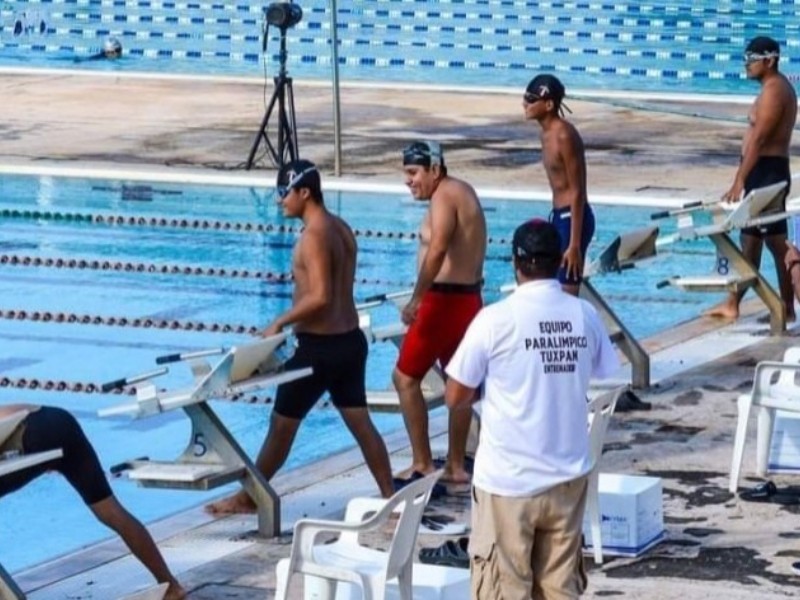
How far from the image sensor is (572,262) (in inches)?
382

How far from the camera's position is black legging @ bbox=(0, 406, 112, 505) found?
6699 millimetres

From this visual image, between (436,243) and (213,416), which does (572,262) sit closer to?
(436,243)

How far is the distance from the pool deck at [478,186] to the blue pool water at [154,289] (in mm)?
544

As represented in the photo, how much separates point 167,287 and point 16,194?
385cm

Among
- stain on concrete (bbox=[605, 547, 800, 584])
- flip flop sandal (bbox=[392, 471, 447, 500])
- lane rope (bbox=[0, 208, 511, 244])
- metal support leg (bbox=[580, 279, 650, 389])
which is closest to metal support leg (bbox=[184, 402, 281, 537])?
flip flop sandal (bbox=[392, 471, 447, 500])

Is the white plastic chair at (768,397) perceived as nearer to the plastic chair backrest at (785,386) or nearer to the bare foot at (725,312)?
the plastic chair backrest at (785,386)

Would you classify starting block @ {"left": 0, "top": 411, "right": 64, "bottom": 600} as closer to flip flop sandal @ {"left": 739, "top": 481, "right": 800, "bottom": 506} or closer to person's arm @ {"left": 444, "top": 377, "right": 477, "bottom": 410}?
person's arm @ {"left": 444, "top": 377, "right": 477, "bottom": 410}

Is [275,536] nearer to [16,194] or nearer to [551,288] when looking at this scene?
[551,288]

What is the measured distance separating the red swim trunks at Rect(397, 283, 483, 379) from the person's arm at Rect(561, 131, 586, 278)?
110cm

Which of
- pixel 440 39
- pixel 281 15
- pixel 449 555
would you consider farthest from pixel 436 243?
pixel 440 39

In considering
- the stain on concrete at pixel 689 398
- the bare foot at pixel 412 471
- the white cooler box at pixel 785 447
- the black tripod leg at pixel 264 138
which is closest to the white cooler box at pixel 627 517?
the bare foot at pixel 412 471

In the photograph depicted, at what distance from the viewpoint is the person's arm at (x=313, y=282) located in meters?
8.11

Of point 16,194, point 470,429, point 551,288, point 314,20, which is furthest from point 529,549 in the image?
point 314,20

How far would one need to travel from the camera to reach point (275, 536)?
812 centimetres
